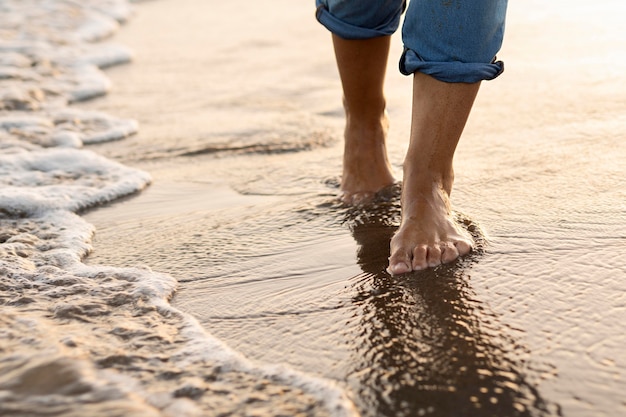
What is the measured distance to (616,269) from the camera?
1.89 meters

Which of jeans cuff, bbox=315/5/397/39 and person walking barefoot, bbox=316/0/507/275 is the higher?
jeans cuff, bbox=315/5/397/39

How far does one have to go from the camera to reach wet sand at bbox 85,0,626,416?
156 centimetres

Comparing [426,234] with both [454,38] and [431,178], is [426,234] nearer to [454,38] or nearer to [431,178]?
[431,178]

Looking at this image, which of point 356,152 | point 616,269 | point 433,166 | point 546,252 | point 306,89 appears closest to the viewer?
point 616,269

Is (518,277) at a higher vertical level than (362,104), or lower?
lower

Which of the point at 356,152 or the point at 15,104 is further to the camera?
the point at 15,104

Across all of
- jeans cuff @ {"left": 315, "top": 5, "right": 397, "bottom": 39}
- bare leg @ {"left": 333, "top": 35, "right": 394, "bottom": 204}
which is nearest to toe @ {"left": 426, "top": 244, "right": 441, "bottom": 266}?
bare leg @ {"left": 333, "top": 35, "right": 394, "bottom": 204}

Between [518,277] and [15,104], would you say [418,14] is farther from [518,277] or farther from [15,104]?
[15,104]

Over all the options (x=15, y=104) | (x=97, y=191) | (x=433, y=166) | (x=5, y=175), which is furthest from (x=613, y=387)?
(x=15, y=104)

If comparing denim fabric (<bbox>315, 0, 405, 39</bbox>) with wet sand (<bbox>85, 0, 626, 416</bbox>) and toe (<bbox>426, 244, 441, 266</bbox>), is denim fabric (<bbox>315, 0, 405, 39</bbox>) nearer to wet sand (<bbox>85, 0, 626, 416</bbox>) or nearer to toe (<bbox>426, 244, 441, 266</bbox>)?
wet sand (<bbox>85, 0, 626, 416</bbox>)

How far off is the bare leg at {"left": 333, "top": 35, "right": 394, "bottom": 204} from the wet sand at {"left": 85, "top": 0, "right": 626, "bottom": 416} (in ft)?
0.36

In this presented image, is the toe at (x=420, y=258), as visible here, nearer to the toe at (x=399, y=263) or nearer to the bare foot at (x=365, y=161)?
the toe at (x=399, y=263)

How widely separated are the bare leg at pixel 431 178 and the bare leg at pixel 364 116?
1.28ft

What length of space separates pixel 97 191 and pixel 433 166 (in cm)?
121
